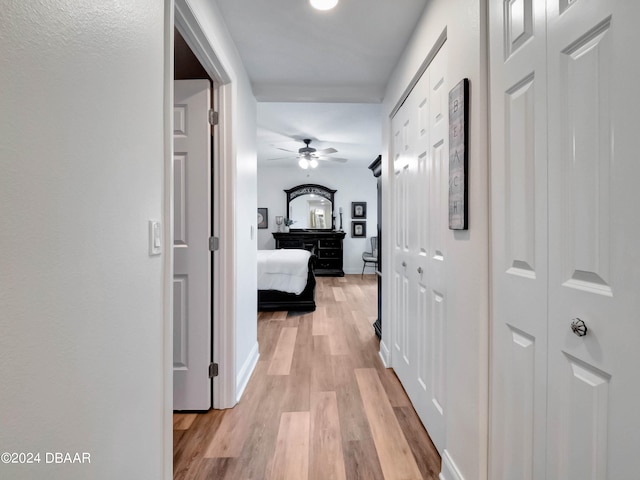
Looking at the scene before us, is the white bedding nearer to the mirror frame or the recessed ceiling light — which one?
the recessed ceiling light

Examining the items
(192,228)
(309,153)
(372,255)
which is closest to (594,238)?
(192,228)

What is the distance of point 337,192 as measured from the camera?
7.43 metres

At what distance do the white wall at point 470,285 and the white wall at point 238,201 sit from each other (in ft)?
3.90

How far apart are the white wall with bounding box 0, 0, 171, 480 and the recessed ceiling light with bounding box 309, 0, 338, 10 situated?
927 millimetres

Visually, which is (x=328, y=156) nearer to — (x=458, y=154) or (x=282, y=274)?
(x=282, y=274)

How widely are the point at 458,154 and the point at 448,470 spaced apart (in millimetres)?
1349

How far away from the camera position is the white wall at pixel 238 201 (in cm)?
181

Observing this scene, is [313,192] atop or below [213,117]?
atop

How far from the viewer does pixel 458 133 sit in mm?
1264

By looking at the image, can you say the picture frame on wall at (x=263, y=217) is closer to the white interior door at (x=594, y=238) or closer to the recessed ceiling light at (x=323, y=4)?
the recessed ceiling light at (x=323, y=4)

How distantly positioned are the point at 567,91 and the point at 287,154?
18.0ft

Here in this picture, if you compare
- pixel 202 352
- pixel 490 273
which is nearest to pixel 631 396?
pixel 490 273

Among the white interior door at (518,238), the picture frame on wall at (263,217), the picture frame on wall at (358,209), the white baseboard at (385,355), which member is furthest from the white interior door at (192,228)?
the picture frame on wall at (358,209)

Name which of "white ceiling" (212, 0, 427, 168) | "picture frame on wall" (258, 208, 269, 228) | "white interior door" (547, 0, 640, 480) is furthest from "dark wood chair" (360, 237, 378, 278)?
"white interior door" (547, 0, 640, 480)
